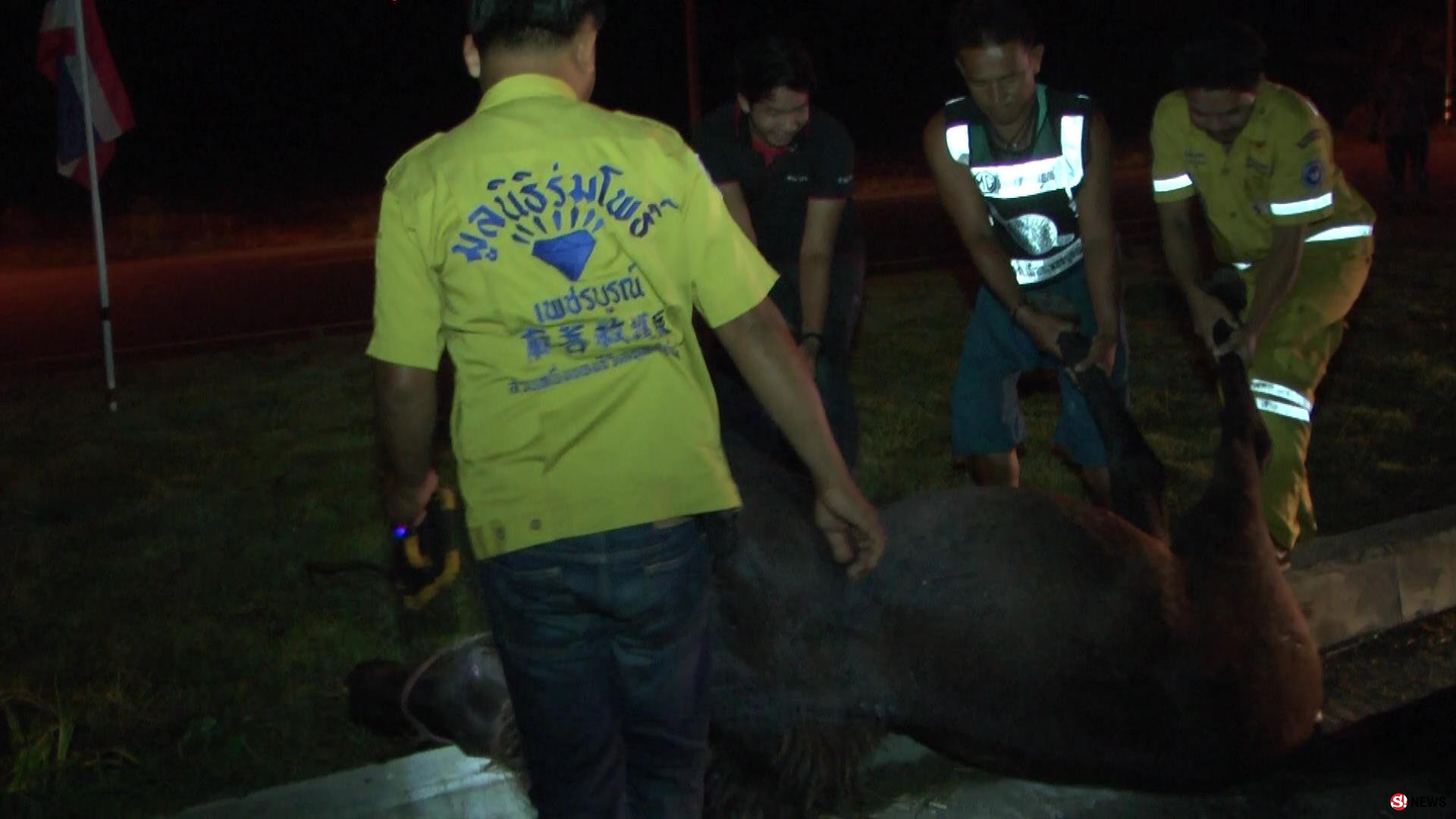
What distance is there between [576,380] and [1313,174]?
3.12 m

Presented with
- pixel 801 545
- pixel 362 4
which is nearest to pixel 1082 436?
pixel 801 545

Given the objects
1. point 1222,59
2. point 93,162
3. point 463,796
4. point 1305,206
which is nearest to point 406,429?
point 463,796

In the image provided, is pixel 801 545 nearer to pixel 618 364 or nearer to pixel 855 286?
pixel 618 364

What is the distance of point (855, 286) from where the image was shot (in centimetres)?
533

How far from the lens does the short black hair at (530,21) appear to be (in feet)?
7.97

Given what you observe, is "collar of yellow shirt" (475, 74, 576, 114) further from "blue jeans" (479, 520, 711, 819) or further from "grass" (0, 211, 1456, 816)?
"grass" (0, 211, 1456, 816)

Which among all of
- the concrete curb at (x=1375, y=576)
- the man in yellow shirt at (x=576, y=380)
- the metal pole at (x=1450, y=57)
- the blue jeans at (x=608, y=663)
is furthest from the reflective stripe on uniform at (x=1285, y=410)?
the metal pole at (x=1450, y=57)

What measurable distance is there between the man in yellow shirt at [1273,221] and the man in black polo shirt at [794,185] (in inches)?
43.8

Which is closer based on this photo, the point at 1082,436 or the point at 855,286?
the point at 1082,436

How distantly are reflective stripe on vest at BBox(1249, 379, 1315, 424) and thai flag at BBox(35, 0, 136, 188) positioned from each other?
260 inches

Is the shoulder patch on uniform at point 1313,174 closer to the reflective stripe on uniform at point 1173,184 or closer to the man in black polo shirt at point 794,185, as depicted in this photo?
the reflective stripe on uniform at point 1173,184

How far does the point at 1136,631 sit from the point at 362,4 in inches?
1373

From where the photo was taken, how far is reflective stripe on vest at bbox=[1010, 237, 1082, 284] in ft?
15.9

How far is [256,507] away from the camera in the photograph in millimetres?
6145
